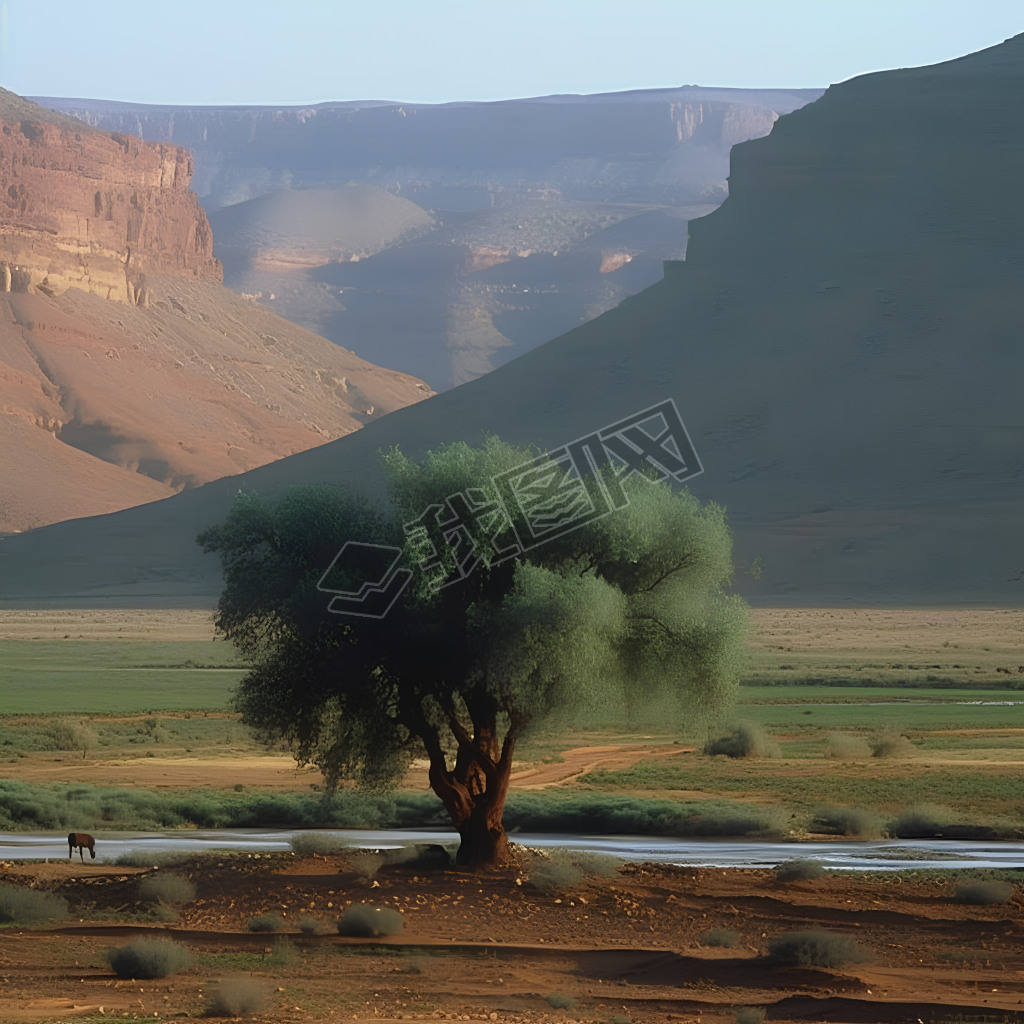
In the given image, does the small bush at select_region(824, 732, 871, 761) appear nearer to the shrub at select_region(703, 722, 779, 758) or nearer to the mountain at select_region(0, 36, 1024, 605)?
the shrub at select_region(703, 722, 779, 758)

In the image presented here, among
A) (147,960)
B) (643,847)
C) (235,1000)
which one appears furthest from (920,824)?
(235,1000)

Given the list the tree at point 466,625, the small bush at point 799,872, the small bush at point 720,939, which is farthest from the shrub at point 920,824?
the small bush at point 720,939

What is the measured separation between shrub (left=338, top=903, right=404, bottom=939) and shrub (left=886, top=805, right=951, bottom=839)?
498 inches

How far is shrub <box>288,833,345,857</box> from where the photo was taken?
2362cm

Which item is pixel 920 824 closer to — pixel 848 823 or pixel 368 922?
pixel 848 823

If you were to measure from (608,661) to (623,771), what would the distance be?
15.9m

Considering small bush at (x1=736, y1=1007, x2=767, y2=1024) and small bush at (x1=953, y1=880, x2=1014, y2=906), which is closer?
small bush at (x1=736, y1=1007, x2=767, y2=1024)

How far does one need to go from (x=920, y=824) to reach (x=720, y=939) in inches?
446

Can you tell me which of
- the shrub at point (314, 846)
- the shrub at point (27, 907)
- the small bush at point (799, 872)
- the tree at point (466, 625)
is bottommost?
the shrub at point (27, 907)

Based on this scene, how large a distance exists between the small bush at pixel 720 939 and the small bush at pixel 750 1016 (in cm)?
408

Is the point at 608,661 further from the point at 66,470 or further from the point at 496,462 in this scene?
the point at 66,470

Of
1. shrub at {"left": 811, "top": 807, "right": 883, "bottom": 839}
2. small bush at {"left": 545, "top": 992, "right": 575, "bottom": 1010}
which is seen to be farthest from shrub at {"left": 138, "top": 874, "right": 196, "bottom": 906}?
shrub at {"left": 811, "top": 807, "right": 883, "bottom": 839}

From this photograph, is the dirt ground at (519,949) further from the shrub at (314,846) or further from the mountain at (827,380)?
the mountain at (827,380)

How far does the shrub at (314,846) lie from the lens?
23625 millimetres
